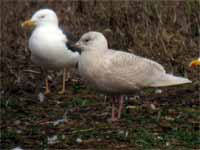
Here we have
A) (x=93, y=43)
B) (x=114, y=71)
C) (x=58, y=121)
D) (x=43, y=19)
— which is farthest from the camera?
(x=43, y=19)

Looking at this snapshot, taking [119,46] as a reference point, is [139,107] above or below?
below

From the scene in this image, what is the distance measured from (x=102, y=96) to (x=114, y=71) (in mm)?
1513

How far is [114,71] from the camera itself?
670cm

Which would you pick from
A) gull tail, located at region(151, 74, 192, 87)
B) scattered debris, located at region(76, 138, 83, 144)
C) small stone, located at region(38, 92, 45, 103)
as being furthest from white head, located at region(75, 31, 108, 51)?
small stone, located at region(38, 92, 45, 103)

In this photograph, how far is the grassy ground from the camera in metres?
6.51

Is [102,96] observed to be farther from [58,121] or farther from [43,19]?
[43,19]

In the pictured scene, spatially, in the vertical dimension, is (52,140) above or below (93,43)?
below

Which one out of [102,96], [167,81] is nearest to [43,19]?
[102,96]

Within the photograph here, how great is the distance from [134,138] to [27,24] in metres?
3.37

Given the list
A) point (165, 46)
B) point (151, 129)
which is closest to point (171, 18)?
point (165, 46)

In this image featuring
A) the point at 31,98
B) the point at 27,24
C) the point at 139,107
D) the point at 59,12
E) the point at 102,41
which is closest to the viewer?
the point at 102,41

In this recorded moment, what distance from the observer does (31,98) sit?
8.35 meters

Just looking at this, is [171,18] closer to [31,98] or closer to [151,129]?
[31,98]

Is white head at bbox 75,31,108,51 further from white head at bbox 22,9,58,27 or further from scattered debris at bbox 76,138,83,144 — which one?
white head at bbox 22,9,58,27
